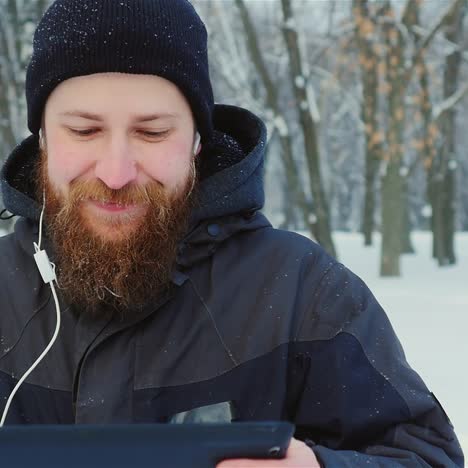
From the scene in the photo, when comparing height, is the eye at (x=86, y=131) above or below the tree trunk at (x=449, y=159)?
above

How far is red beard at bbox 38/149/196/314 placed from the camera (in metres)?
1.82

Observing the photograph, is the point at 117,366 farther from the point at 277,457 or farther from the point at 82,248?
the point at 277,457

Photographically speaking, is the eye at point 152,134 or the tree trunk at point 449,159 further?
the tree trunk at point 449,159

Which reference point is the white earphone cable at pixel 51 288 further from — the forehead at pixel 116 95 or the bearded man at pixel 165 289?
the forehead at pixel 116 95

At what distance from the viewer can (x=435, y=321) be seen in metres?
8.57

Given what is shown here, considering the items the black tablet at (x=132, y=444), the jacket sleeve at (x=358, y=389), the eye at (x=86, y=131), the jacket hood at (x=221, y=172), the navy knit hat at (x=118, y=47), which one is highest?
the navy knit hat at (x=118, y=47)

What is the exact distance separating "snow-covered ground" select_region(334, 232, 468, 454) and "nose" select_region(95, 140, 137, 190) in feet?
10.5

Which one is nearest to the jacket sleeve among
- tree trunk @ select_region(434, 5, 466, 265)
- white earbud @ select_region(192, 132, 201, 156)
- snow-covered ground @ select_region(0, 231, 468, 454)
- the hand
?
the hand

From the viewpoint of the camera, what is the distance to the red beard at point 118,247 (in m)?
1.82

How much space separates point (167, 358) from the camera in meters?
1.77

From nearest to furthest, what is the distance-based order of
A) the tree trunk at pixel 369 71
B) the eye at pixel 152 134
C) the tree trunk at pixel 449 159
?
1. the eye at pixel 152 134
2. the tree trunk at pixel 369 71
3. the tree trunk at pixel 449 159

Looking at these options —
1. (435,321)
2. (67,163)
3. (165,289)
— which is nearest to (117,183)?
(67,163)

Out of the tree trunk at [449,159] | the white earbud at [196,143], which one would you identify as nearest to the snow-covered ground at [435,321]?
the tree trunk at [449,159]

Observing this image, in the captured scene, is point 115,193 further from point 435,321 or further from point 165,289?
point 435,321
